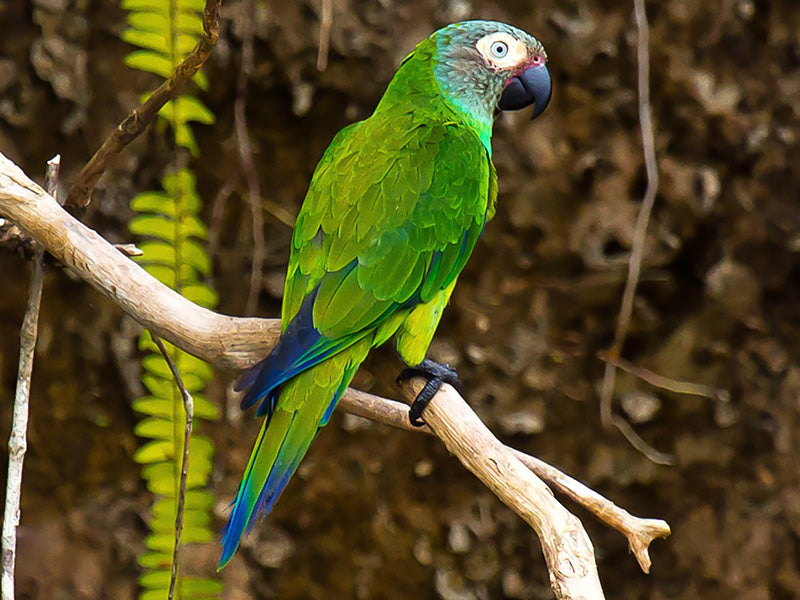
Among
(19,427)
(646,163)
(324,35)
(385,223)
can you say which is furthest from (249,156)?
(19,427)

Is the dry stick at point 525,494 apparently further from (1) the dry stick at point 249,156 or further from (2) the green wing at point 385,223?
(1) the dry stick at point 249,156

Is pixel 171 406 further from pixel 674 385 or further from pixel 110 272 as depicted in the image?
pixel 674 385

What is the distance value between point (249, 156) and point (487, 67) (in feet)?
1.99

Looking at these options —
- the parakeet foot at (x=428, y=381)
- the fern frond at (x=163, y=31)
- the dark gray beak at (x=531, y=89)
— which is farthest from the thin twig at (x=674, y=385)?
the fern frond at (x=163, y=31)

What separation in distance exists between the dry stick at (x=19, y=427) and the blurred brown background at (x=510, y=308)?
0.80m

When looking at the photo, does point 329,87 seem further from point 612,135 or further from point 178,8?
point 612,135

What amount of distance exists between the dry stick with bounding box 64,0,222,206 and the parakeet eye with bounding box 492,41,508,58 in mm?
573

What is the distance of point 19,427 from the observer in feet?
3.41

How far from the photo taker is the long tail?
3.44ft

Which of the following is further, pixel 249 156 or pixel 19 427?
pixel 249 156

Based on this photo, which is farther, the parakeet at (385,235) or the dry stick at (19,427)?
the parakeet at (385,235)

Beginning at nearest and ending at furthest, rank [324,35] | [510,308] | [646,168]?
[324,35], [646,168], [510,308]

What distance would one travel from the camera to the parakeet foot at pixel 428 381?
1.15 m

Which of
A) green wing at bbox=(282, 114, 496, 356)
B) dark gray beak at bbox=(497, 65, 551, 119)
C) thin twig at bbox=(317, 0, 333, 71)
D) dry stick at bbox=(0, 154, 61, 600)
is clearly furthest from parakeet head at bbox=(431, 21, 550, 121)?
dry stick at bbox=(0, 154, 61, 600)
